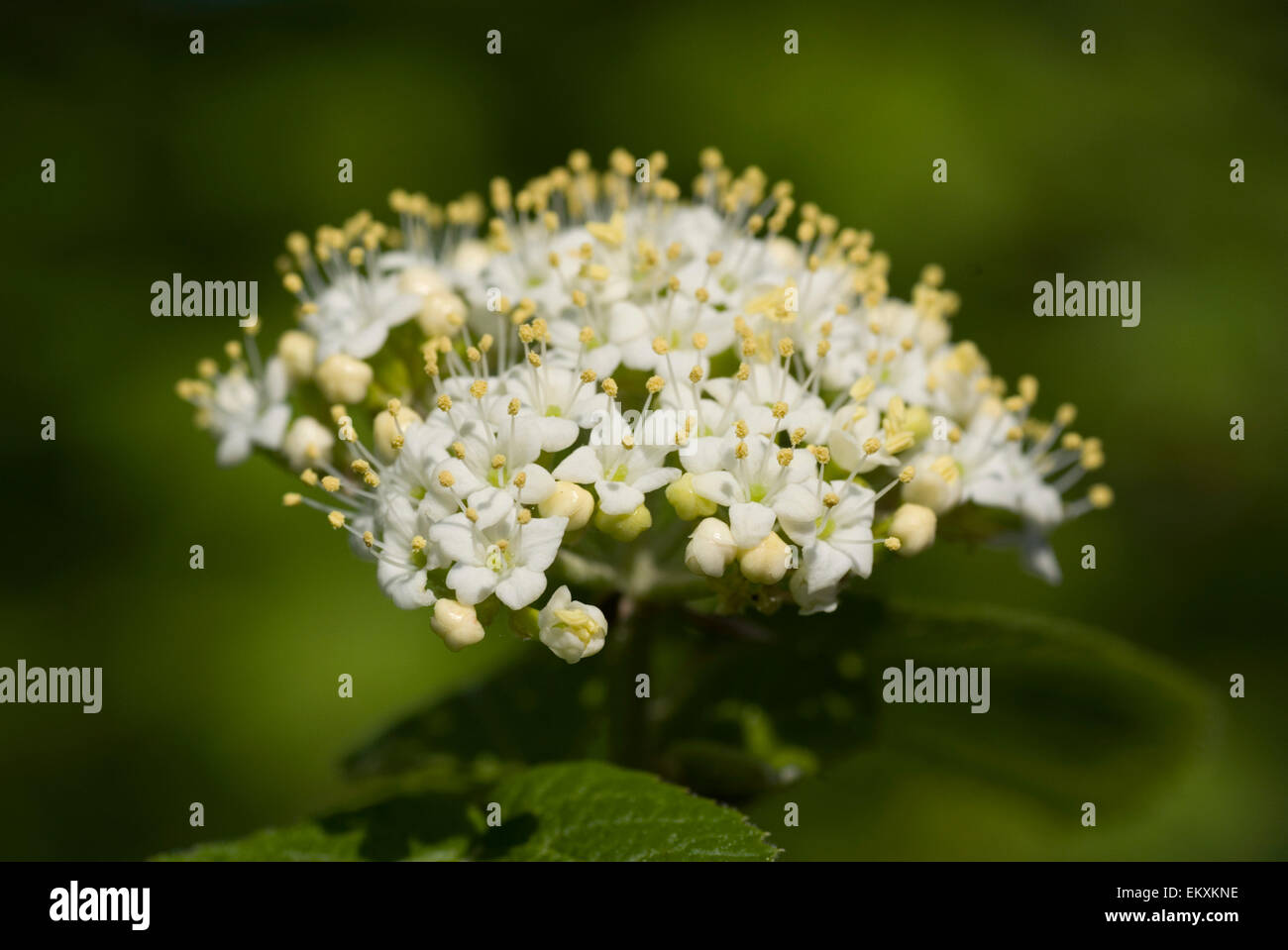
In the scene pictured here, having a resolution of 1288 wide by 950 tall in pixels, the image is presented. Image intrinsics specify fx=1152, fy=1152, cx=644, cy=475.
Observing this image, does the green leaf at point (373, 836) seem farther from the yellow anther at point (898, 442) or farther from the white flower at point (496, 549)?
the yellow anther at point (898, 442)

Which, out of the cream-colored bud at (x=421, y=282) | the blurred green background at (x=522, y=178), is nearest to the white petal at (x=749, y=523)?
the cream-colored bud at (x=421, y=282)

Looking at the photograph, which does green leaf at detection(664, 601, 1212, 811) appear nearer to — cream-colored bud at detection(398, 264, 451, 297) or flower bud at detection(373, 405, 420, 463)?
flower bud at detection(373, 405, 420, 463)
